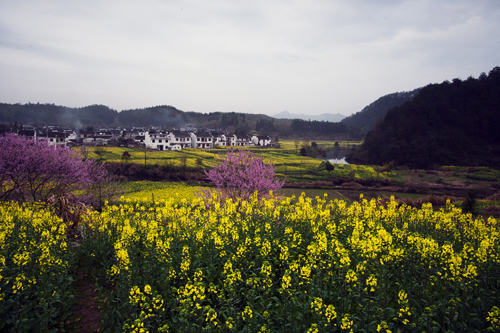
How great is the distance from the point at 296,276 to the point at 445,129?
84135 mm

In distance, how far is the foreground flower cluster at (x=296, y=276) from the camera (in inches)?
162

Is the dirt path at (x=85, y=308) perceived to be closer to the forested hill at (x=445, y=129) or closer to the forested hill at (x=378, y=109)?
the forested hill at (x=445, y=129)

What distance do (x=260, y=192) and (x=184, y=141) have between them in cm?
7974

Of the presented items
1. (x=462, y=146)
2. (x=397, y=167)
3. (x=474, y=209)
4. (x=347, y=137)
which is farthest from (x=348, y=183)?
(x=347, y=137)

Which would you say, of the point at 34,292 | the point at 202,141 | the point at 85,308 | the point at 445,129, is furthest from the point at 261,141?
the point at 34,292

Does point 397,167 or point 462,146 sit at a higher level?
point 462,146

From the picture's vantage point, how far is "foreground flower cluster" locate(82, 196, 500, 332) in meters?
4.11

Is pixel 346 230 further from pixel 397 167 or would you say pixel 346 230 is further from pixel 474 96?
pixel 474 96

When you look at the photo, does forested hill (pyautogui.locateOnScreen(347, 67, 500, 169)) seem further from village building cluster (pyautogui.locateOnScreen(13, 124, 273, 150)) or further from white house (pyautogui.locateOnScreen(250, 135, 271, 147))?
village building cluster (pyautogui.locateOnScreen(13, 124, 273, 150))

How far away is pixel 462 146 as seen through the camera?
2625 inches

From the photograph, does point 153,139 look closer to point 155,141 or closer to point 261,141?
point 155,141

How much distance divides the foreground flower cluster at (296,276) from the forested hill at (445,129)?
6784cm

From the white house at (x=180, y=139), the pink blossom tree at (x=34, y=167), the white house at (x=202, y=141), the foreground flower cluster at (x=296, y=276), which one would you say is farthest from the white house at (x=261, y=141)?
the foreground flower cluster at (x=296, y=276)

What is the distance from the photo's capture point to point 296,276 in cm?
544
